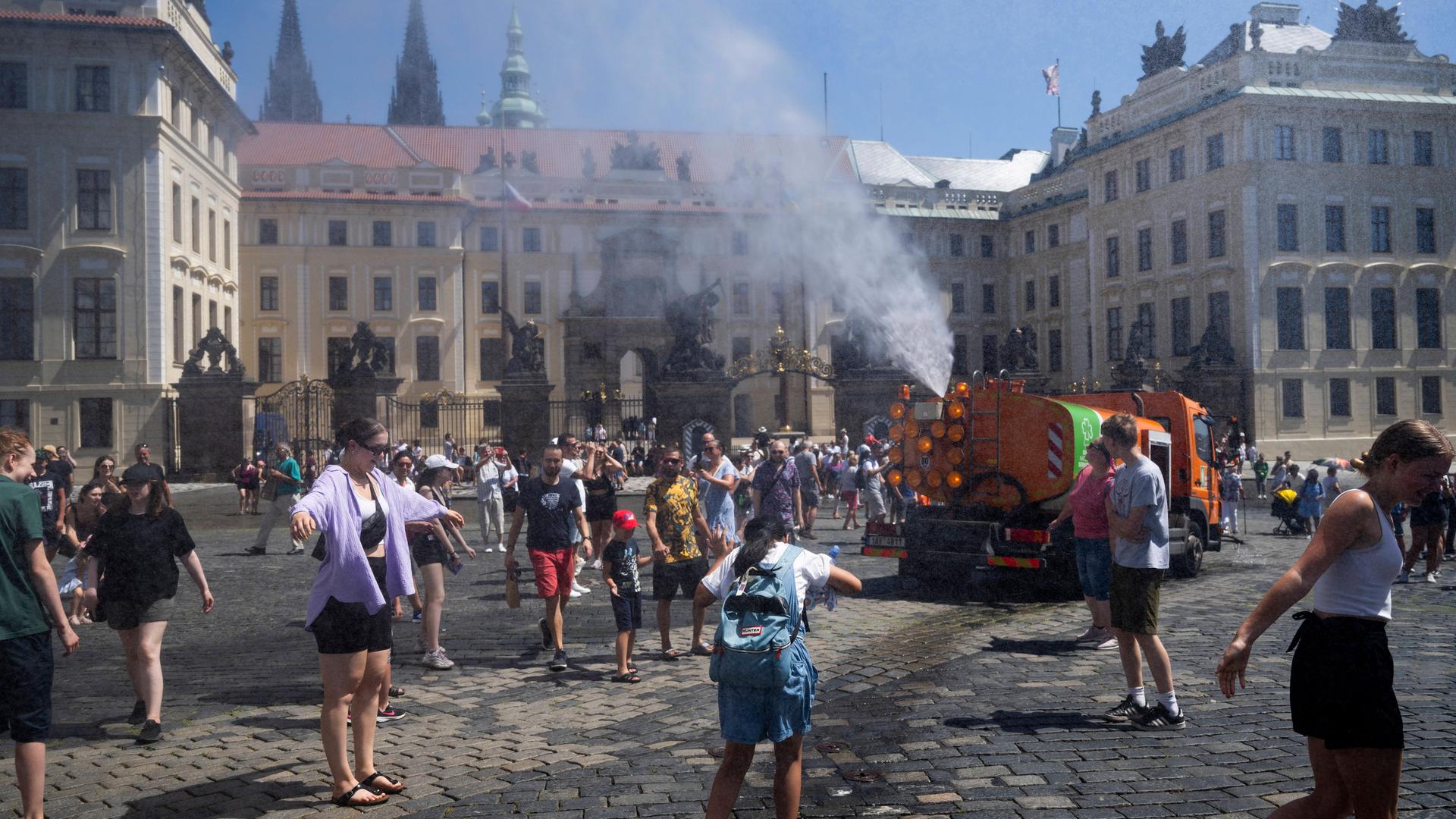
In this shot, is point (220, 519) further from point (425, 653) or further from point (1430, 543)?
point (1430, 543)

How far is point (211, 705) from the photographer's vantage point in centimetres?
739

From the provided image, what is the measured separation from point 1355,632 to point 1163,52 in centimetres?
4807

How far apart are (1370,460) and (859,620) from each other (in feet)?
22.8

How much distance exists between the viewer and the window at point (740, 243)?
177ft

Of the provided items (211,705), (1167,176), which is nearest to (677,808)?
(211,705)

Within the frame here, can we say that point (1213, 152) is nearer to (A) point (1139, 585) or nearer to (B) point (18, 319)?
(A) point (1139, 585)

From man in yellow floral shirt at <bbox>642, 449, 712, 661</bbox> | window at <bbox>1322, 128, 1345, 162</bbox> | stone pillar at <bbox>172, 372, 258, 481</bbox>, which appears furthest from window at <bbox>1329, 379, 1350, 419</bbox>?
man in yellow floral shirt at <bbox>642, 449, 712, 661</bbox>

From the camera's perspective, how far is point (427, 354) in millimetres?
55750

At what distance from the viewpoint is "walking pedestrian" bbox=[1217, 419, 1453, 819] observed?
12.3ft

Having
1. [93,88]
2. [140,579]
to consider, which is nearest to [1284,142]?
[93,88]

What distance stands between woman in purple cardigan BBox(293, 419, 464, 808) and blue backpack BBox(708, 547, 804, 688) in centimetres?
183

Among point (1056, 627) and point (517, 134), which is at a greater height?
point (517, 134)

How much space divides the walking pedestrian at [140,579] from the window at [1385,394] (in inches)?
1725

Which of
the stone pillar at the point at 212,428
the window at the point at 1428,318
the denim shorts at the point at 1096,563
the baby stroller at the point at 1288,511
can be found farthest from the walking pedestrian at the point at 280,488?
the window at the point at 1428,318
